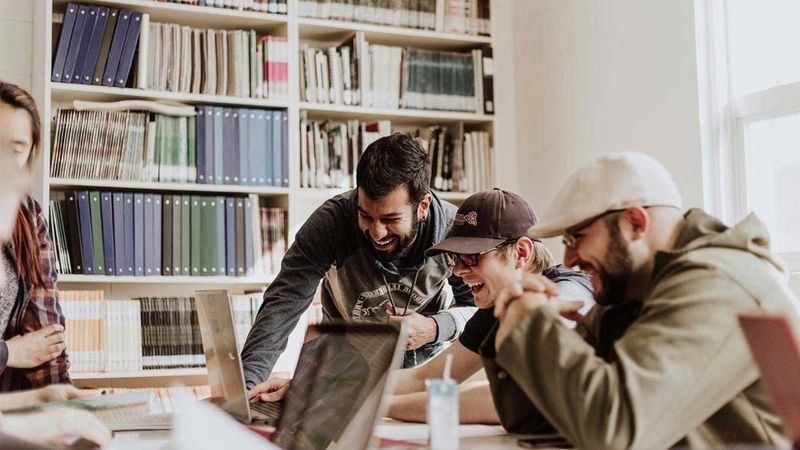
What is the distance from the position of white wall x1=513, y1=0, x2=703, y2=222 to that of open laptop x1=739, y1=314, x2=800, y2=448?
7.23 ft

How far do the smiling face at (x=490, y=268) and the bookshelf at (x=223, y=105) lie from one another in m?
1.45

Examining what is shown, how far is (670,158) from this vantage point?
322cm

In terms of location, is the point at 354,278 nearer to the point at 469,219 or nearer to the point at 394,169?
the point at 394,169

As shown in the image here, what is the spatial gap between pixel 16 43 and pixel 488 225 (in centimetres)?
232

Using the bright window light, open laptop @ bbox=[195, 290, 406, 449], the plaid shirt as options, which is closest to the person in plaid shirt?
the plaid shirt

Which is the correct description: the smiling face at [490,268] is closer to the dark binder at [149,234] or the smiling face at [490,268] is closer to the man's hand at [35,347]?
the man's hand at [35,347]

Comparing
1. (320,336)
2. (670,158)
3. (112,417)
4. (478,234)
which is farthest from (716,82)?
(112,417)

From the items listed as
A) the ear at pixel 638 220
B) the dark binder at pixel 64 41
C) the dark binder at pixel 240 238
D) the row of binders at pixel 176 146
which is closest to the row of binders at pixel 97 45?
the dark binder at pixel 64 41

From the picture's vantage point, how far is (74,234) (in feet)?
11.3

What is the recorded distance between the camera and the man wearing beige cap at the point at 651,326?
1252 millimetres

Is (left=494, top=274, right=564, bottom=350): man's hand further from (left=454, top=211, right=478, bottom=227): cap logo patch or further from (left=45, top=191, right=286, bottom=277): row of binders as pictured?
(left=45, top=191, right=286, bottom=277): row of binders

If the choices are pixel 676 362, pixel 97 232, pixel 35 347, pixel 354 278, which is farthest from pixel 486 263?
pixel 97 232

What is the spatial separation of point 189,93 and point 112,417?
6.59 ft

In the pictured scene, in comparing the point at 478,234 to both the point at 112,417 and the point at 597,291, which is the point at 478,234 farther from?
the point at 112,417
